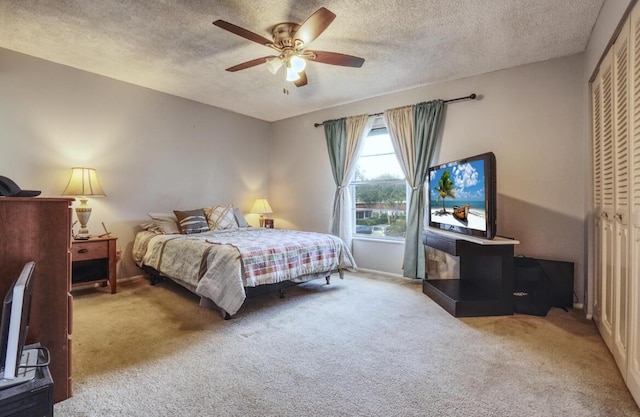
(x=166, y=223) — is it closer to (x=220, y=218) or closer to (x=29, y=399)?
(x=220, y=218)

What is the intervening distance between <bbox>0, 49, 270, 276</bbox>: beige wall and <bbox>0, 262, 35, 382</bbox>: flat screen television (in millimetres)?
2832

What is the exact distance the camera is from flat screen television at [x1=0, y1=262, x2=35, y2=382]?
113 centimetres

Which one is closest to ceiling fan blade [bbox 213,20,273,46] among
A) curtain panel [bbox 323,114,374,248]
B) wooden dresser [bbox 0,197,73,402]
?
wooden dresser [bbox 0,197,73,402]

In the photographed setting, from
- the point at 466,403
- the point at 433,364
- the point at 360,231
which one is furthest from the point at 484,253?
the point at 360,231

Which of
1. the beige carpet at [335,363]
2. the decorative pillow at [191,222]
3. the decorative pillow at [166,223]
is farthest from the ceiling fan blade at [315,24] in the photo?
the decorative pillow at [166,223]

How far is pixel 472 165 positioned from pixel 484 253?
2.69 feet

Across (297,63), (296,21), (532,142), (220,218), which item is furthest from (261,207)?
(532,142)

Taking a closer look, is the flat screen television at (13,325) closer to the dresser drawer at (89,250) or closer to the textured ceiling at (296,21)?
the textured ceiling at (296,21)

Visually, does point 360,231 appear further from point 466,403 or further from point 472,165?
point 466,403

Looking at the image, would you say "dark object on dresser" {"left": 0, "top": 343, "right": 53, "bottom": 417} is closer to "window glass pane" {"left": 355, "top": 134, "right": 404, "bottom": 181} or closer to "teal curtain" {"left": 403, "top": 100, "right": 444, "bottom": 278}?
"teal curtain" {"left": 403, "top": 100, "right": 444, "bottom": 278}

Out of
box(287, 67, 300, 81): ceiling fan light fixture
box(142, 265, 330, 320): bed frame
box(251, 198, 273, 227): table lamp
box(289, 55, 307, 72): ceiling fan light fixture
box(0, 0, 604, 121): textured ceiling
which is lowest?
box(142, 265, 330, 320): bed frame

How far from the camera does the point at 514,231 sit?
340 cm

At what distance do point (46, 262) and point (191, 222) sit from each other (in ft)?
8.08

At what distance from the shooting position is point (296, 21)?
2545mm
